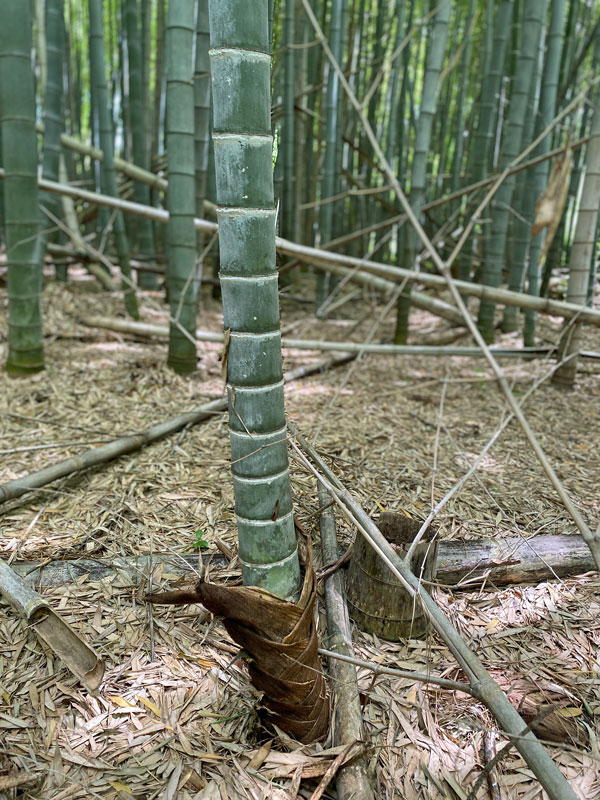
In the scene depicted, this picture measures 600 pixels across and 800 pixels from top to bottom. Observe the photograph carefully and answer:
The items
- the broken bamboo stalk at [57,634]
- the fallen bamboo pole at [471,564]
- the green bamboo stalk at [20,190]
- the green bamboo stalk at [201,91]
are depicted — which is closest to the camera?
the broken bamboo stalk at [57,634]

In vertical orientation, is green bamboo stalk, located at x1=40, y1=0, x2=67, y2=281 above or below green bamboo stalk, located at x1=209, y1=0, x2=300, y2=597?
above

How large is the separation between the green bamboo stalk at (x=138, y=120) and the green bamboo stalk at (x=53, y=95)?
0.98 meters

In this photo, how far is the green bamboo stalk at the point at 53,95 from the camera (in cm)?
352

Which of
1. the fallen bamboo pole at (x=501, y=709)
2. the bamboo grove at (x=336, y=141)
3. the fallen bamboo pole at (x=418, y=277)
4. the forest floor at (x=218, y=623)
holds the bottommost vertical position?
the forest floor at (x=218, y=623)

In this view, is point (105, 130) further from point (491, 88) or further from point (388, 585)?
point (388, 585)

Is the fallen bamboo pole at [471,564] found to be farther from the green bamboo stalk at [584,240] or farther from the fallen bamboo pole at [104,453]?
the green bamboo stalk at [584,240]

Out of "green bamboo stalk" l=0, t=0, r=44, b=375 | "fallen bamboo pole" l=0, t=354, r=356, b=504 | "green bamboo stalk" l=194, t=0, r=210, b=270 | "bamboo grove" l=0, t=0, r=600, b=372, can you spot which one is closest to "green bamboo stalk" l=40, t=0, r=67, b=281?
"bamboo grove" l=0, t=0, r=600, b=372

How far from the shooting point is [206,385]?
10.2 feet

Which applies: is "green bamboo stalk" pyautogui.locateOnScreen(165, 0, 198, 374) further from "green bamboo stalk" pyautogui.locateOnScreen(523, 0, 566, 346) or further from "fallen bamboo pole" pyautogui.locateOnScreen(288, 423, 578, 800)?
"green bamboo stalk" pyautogui.locateOnScreen(523, 0, 566, 346)

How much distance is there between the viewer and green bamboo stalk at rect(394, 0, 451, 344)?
122 inches

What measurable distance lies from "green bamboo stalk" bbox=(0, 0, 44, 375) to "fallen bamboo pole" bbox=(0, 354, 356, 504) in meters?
1.03

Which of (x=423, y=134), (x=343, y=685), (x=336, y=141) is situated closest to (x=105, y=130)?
(x=336, y=141)

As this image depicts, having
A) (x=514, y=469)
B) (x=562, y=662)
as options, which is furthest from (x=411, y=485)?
(x=562, y=662)

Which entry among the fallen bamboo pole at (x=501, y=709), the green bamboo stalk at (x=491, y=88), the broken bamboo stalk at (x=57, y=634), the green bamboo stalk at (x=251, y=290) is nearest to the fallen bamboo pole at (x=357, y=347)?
the green bamboo stalk at (x=251, y=290)
